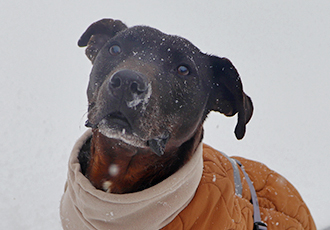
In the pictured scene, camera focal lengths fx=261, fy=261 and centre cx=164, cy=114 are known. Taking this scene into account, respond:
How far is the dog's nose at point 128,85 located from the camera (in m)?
1.60

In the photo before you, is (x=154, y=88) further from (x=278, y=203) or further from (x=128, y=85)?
(x=278, y=203)

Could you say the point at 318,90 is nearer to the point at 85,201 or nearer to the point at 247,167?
the point at 247,167

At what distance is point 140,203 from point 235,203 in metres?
0.91

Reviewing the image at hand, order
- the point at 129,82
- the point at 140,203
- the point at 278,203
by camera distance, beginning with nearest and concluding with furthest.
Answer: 1. the point at 129,82
2. the point at 140,203
3. the point at 278,203

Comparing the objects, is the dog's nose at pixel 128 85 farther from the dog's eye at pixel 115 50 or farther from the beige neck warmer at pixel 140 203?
the beige neck warmer at pixel 140 203

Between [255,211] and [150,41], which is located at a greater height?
[150,41]

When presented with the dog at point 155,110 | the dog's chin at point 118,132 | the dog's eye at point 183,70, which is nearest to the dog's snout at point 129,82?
the dog at point 155,110

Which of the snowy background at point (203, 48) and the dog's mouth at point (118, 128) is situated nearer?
the dog's mouth at point (118, 128)

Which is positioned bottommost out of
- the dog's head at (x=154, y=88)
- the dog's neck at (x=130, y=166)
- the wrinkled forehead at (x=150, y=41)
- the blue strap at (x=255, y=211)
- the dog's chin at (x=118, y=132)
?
the blue strap at (x=255, y=211)

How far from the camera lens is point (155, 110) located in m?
1.82

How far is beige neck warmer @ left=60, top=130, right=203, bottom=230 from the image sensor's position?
2.04 m

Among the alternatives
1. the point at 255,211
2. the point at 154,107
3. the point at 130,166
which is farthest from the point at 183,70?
the point at 255,211

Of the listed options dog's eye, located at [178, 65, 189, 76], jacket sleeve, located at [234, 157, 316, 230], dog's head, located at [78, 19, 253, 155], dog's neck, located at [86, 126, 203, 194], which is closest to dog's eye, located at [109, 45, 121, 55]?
dog's head, located at [78, 19, 253, 155]

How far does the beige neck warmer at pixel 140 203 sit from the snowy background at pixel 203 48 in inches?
25.9
